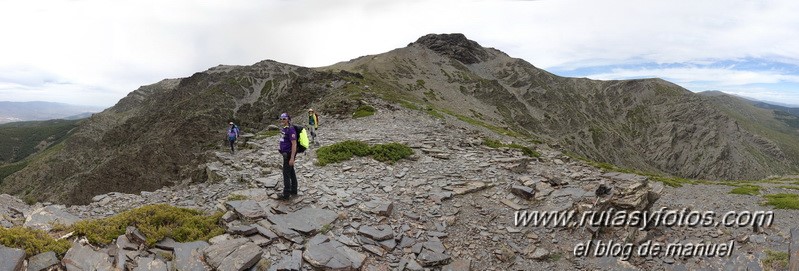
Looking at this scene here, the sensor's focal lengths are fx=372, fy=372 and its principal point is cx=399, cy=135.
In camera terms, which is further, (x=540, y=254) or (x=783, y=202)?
(x=783, y=202)

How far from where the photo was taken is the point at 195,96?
134 meters

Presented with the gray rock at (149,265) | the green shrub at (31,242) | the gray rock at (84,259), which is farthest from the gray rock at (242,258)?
the green shrub at (31,242)

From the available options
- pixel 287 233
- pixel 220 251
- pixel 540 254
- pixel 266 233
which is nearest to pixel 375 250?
pixel 287 233

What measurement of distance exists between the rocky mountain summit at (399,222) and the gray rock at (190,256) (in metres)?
0.03

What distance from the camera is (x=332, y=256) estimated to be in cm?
1087

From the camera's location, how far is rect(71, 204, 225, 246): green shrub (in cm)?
1065

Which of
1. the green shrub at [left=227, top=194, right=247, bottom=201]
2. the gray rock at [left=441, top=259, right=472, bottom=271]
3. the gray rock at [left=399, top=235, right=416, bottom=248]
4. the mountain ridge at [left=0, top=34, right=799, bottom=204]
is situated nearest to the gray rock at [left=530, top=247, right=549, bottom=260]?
the gray rock at [left=441, top=259, right=472, bottom=271]

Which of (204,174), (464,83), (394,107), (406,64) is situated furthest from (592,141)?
(204,174)

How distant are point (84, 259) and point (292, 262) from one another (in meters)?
5.14

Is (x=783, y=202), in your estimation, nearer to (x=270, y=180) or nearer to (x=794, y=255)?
(x=794, y=255)

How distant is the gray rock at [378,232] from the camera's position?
12.4 m

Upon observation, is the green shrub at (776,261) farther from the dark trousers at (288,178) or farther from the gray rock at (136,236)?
the gray rock at (136,236)

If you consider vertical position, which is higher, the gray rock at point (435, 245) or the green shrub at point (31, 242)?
the green shrub at point (31, 242)

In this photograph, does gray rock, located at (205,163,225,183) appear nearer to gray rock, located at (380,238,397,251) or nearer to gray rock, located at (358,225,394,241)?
gray rock, located at (358,225,394,241)
